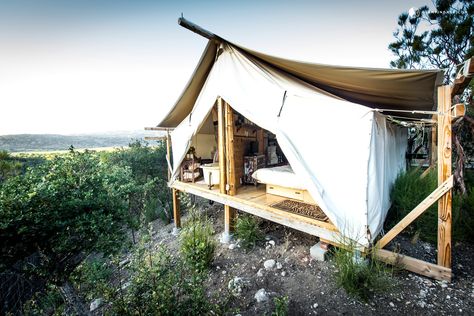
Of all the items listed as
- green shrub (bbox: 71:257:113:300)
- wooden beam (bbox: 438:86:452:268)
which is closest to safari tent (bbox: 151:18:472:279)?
wooden beam (bbox: 438:86:452:268)

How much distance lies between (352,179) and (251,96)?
190cm

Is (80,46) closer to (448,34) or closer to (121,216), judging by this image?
(121,216)

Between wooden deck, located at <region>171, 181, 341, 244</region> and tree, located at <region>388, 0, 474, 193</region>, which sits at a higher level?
tree, located at <region>388, 0, 474, 193</region>

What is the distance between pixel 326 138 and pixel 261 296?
2042mm

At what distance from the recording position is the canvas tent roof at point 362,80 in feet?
8.26

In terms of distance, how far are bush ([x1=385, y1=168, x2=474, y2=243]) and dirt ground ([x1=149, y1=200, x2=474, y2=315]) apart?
0.73 feet

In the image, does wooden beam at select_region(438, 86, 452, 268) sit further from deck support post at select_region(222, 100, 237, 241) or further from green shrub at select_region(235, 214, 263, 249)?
deck support post at select_region(222, 100, 237, 241)

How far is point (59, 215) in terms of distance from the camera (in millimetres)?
1582

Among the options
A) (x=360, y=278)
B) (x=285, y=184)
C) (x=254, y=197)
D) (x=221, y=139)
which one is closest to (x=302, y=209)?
(x=285, y=184)

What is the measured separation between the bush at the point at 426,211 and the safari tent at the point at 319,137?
537mm

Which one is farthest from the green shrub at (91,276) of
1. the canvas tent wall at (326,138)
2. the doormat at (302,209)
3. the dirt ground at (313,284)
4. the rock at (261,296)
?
the canvas tent wall at (326,138)

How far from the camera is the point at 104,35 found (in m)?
8.02

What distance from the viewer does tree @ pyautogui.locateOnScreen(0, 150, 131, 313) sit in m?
1.41

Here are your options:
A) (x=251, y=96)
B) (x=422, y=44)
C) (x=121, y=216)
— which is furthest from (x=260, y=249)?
(x=422, y=44)
